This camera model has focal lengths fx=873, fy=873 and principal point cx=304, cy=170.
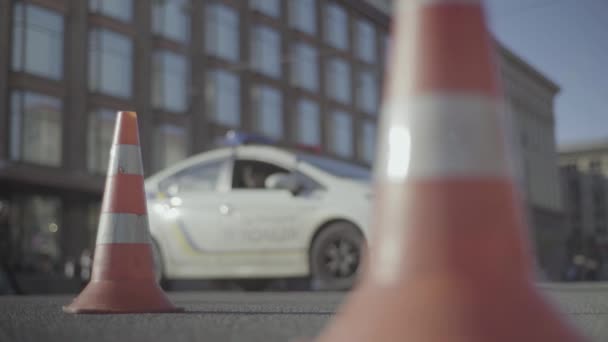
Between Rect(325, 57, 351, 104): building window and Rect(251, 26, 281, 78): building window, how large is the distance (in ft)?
13.1

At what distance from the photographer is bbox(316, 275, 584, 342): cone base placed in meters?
1.93

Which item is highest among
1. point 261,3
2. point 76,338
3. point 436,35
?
point 261,3

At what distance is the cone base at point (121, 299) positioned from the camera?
450 centimetres

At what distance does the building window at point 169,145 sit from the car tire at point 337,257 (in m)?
23.7

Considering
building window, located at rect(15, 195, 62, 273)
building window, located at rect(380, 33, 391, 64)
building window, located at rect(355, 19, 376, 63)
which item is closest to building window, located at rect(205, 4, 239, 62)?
building window, located at rect(15, 195, 62, 273)

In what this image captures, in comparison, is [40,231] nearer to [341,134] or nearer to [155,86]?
[155,86]

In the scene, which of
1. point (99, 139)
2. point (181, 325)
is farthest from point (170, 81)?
point (181, 325)

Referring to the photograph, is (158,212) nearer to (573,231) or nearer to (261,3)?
(261,3)

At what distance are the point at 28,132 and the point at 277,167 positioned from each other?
19.1m

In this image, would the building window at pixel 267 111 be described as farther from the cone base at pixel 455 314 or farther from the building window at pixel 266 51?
the cone base at pixel 455 314

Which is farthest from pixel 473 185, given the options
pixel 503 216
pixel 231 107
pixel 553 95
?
pixel 553 95

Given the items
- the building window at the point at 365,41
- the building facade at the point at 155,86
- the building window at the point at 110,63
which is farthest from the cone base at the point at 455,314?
the building window at the point at 365,41

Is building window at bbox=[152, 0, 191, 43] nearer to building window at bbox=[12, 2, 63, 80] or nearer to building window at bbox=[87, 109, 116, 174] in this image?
building window at bbox=[87, 109, 116, 174]

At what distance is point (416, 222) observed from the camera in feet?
6.80
